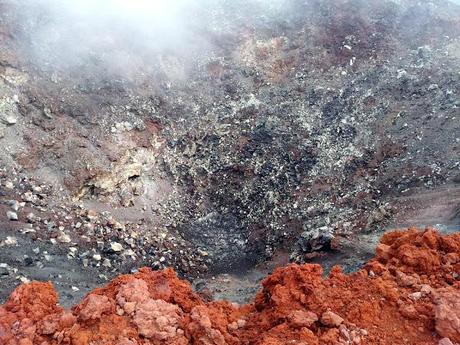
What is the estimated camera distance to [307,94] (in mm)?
22906

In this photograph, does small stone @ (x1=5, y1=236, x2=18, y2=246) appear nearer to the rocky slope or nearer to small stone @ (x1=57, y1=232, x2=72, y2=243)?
the rocky slope

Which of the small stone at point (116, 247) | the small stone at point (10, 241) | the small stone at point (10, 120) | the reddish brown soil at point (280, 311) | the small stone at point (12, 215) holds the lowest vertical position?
the small stone at point (116, 247)

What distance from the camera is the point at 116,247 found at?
1603cm

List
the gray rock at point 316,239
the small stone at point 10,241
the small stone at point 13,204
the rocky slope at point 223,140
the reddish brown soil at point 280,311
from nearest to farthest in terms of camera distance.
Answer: the reddish brown soil at point 280,311 → the small stone at point 10,241 → the gray rock at point 316,239 → the small stone at point 13,204 → the rocky slope at point 223,140

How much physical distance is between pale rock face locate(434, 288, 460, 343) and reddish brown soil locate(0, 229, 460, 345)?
16 mm

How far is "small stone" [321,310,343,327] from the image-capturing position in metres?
8.11

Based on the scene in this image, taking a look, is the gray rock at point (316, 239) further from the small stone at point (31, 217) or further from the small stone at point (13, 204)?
the small stone at point (13, 204)

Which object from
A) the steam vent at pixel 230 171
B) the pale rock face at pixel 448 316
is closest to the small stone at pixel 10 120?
the steam vent at pixel 230 171

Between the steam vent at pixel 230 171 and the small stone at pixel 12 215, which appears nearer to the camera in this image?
the steam vent at pixel 230 171

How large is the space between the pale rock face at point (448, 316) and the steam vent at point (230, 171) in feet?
0.08

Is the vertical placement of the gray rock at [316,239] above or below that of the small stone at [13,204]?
below

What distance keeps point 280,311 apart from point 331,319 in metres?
1.05

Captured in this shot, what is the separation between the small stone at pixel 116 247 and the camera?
15.9m

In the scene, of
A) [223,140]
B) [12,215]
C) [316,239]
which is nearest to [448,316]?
[316,239]
